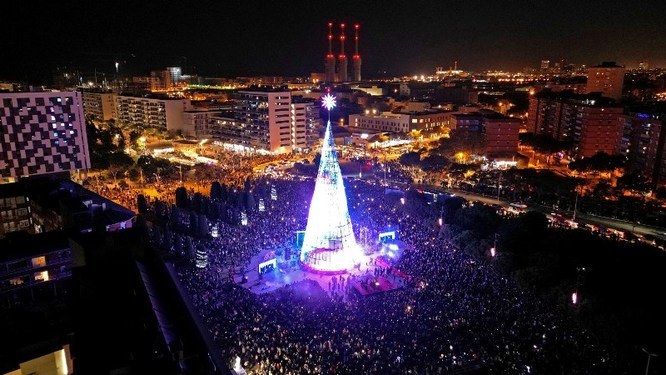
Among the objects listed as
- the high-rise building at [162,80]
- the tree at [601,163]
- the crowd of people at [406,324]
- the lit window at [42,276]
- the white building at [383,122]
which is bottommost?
the crowd of people at [406,324]

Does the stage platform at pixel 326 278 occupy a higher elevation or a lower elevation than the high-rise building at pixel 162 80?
lower

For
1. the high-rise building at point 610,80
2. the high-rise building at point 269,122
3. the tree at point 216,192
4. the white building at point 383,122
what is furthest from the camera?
the high-rise building at point 610,80

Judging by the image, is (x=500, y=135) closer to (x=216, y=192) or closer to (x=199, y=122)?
(x=216, y=192)

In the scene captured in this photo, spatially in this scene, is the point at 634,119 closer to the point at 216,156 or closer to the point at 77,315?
the point at 216,156

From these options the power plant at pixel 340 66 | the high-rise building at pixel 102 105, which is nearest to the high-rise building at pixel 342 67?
the power plant at pixel 340 66

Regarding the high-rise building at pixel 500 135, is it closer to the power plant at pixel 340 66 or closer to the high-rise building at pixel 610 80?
the high-rise building at pixel 610 80

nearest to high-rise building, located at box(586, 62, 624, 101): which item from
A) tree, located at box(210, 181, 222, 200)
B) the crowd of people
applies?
tree, located at box(210, 181, 222, 200)
